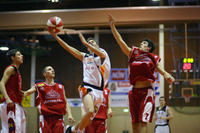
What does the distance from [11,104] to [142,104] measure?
2.26m

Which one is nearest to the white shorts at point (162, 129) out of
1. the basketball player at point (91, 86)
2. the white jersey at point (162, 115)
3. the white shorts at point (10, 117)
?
the white jersey at point (162, 115)

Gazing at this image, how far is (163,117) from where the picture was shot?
336 inches

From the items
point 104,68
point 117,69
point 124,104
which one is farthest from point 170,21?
point 104,68

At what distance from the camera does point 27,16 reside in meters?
9.41

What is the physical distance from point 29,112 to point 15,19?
3.10 metres

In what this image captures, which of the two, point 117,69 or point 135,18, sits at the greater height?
point 135,18

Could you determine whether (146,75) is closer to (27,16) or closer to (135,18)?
(135,18)

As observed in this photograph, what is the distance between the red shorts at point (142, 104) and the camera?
4566mm

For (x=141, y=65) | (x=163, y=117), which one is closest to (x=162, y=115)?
(x=163, y=117)

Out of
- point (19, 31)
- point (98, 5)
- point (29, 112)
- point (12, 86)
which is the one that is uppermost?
point (98, 5)

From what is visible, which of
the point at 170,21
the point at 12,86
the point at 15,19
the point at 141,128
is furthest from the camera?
the point at 15,19

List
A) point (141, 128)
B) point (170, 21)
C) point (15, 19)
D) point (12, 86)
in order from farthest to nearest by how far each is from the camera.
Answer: point (15, 19)
point (170, 21)
point (12, 86)
point (141, 128)

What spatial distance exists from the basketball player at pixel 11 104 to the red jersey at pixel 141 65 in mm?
2164

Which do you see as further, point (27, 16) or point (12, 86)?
point (27, 16)
